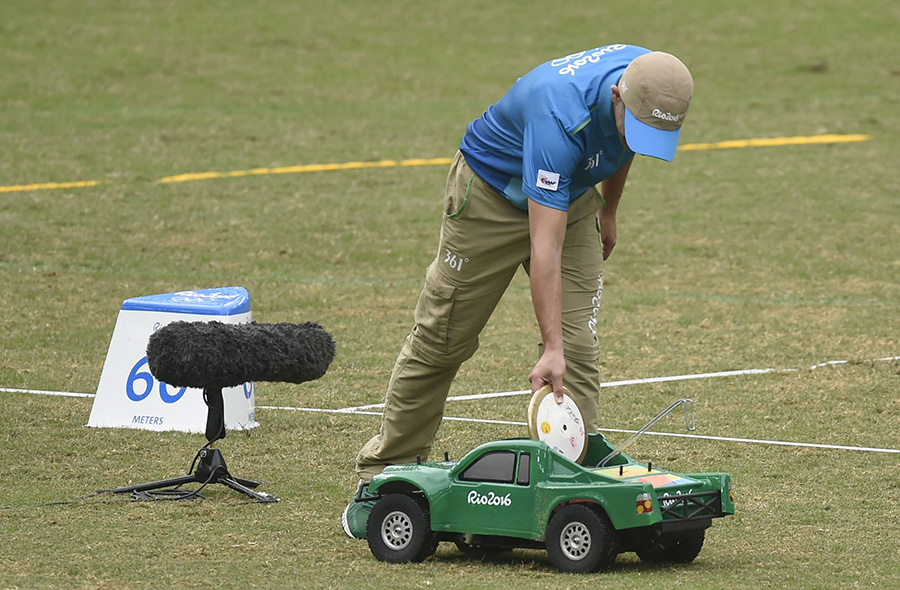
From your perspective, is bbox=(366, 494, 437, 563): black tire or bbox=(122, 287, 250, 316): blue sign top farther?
bbox=(122, 287, 250, 316): blue sign top

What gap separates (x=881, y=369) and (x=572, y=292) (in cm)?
349

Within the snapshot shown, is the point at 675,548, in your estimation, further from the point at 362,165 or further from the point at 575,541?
the point at 362,165

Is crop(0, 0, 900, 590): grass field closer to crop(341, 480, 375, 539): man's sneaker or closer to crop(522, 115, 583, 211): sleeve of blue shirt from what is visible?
crop(341, 480, 375, 539): man's sneaker

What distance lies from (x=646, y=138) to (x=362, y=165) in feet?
34.2

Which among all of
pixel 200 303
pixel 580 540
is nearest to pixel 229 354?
pixel 200 303

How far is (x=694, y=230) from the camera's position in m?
12.4

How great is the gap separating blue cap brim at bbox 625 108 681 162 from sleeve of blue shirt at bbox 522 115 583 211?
20 cm

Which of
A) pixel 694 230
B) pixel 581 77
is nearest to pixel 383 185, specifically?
pixel 694 230

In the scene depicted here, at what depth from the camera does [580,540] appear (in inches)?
173

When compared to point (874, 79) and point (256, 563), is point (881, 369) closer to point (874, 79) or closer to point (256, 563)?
point (256, 563)

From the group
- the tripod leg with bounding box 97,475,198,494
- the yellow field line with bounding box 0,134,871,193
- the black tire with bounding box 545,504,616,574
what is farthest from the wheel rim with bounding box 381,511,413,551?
the yellow field line with bounding box 0,134,871,193

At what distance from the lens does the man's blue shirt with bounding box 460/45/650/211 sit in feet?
15.0

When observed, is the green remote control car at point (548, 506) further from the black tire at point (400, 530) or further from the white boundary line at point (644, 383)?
the white boundary line at point (644, 383)

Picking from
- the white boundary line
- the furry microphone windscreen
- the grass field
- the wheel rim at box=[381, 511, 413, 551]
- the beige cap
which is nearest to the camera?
the beige cap
